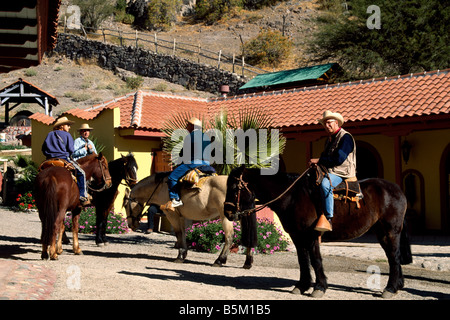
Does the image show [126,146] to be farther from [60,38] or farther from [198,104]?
[60,38]

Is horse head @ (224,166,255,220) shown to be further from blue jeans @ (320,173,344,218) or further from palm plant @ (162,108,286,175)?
palm plant @ (162,108,286,175)

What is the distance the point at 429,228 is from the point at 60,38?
42.6 metres

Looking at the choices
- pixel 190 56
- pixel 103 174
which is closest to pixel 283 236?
pixel 103 174

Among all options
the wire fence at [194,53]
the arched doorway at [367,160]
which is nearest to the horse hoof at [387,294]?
the arched doorway at [367,160]

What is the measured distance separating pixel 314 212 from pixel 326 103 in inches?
460

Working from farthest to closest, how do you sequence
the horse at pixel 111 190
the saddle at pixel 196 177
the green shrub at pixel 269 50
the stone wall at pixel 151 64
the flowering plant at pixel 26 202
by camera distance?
the green shrub at pixel 269 50 < the stone wall at pixel 151 64 < the flowering plant at pixel 26 202 < the horse at pixel 111 190 < the saddle at pixel 196 177

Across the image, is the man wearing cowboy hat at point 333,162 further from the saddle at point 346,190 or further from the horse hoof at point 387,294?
the horse hoof at point 387,294

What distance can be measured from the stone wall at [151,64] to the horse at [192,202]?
95.4 ft

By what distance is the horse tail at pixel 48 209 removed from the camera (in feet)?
30.6

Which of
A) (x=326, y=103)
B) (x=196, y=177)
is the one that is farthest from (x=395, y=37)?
(x=196, y=177)

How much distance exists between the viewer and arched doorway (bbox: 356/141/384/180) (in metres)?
18.1

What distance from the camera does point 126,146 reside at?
18.3 m

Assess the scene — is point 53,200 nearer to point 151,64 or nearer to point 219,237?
point 219,237
